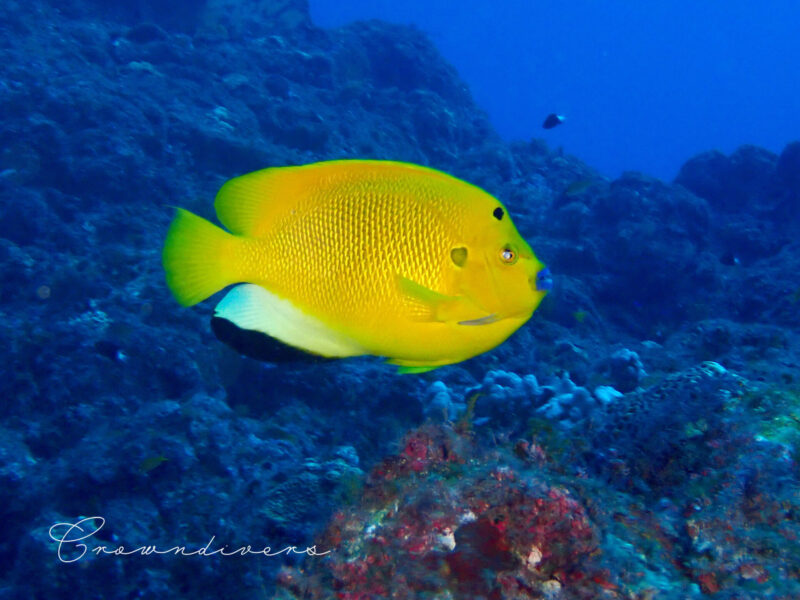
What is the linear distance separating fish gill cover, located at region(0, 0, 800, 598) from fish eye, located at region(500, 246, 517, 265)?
2.58ft

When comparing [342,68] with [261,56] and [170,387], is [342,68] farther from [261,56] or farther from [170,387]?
[170,387]

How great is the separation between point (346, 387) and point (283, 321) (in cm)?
406

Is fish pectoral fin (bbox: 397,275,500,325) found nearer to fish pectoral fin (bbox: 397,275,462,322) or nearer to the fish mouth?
fish pectoral fin (bbox: 397,275,462,322)

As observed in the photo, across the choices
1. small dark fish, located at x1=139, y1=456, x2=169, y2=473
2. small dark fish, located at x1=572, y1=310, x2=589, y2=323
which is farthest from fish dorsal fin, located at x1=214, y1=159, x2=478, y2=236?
small dark fish, located at x1=572, y1=310, x2=589, y2=323

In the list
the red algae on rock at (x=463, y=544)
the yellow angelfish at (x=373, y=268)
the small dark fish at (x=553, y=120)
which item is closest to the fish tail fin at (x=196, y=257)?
the yellow angelfish at (x=373, y=268)

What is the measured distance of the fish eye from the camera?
3.71ft

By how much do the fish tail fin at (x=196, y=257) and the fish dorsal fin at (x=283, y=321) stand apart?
51 millimetres

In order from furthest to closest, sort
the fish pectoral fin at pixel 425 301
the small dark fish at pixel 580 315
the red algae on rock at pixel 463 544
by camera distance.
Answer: the small dark fish at pixel 580 315 → the red algae on rock at pixel 463 544 → the fish pectoral fin at pixel 425 301

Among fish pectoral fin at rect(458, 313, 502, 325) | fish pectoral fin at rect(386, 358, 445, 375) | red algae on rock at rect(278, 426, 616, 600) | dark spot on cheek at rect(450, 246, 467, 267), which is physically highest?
dark spot on cheek at rect(450, 246, 467, 267)

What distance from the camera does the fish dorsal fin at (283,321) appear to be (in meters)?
1.15

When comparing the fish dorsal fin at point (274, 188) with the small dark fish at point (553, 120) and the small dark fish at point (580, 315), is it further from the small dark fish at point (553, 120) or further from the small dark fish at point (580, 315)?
the small dark fish at point (553, 120)

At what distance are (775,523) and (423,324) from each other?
1.43 metres

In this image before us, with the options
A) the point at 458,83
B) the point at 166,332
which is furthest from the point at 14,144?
the point at 458,83

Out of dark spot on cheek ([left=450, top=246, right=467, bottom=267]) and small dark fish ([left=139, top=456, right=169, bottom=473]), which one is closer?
dark spot on cheek ([left=450, top=246, right=467, bottom=267])
